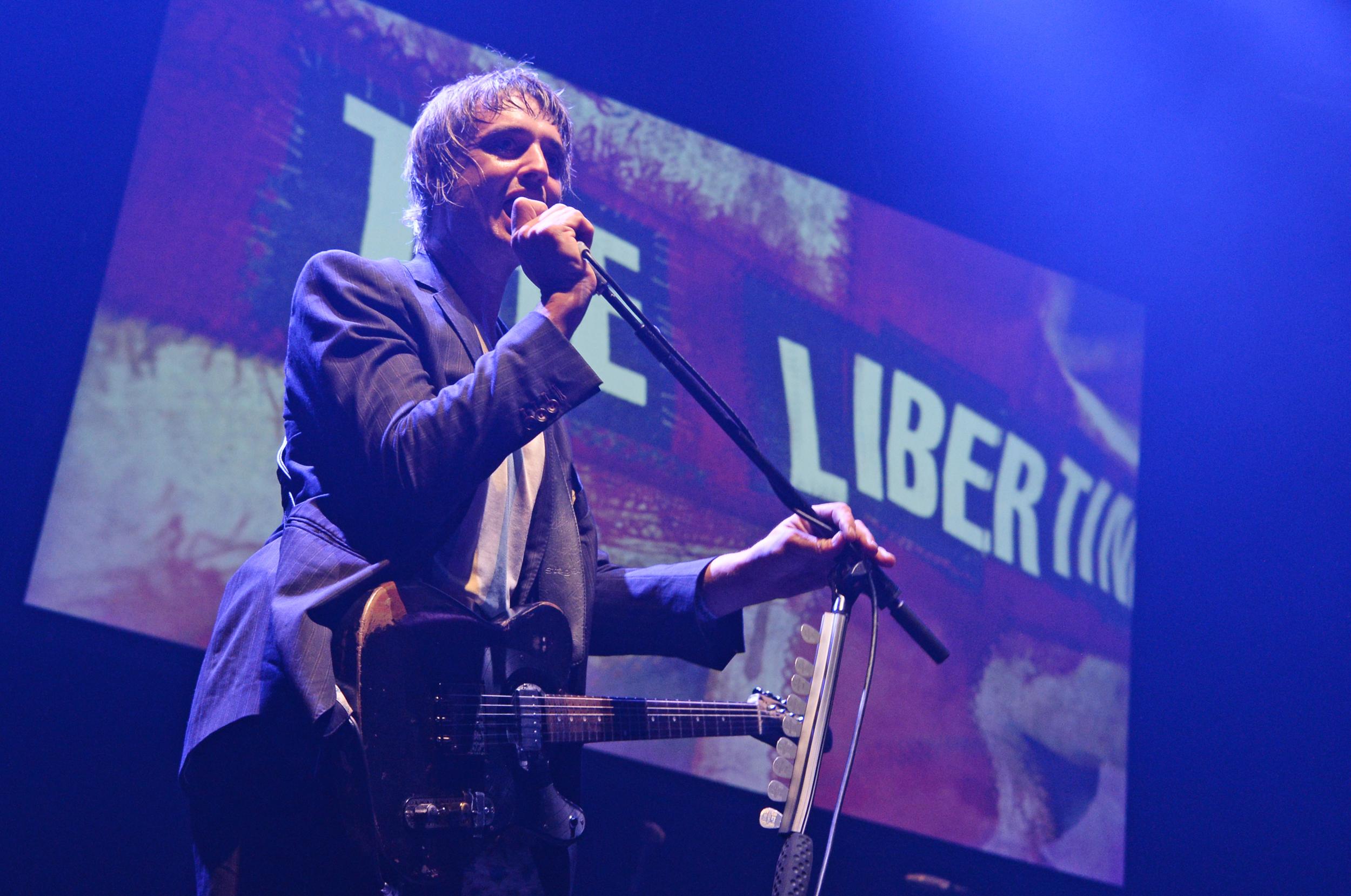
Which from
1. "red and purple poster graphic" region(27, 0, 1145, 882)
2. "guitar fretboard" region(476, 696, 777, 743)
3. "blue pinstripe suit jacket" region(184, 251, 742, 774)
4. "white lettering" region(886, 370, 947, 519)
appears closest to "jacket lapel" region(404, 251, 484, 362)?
"blue pinstripe suit jacket" region(184, 251, 742, 774)

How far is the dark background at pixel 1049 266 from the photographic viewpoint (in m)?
2.20

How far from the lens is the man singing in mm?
1155

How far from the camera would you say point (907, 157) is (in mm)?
3557

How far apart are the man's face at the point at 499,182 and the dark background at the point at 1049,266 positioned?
121 cm

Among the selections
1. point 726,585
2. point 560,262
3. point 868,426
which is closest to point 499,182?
point 560,262

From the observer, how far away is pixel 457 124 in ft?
5.43

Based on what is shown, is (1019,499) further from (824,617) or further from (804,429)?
(824,617)

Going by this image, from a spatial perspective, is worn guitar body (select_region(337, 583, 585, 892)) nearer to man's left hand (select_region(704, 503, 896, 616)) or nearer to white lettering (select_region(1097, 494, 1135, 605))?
man's left hand (select_region(704, 503, 896, 616))

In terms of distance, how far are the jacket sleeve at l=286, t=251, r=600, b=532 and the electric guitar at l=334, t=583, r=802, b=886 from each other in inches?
6.2

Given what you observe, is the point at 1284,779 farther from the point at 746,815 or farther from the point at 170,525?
the point at 170,525

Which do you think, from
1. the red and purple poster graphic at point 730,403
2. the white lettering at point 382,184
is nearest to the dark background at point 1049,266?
the red and purple poster graphic at point 730,403

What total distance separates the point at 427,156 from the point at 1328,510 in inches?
155

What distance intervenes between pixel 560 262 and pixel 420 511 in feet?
1.20

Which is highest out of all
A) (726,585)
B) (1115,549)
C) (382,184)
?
→ (382,184)
